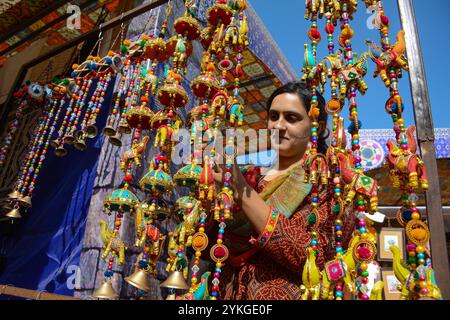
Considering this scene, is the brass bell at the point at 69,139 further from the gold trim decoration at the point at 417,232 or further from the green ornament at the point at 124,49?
the gold trim decoration at the point at 417,232

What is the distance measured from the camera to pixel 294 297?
3.67 ft

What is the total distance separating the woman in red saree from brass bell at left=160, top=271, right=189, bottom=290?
0.18 m

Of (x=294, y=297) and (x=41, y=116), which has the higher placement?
(x=41, y=116)

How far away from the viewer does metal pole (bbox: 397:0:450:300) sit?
3.33 ft

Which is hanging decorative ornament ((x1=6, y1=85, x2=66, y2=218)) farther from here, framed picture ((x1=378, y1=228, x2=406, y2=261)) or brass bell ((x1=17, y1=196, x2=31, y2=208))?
framed picture ((x1=378, y1=228, x2=406, y2=261))

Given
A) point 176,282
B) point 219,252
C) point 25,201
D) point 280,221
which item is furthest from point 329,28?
point 25,201

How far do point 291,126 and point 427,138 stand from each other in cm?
48

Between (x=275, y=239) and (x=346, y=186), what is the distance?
0.91 feet

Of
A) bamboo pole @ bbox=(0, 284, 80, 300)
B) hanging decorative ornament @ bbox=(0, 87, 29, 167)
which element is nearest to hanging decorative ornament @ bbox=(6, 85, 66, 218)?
hanging decorative ornament @ bbox=(0, 87, 29, 167)

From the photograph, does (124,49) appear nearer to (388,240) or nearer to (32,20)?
(32,20)

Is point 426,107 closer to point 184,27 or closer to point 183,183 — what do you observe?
point 183,183

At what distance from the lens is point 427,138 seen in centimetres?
118

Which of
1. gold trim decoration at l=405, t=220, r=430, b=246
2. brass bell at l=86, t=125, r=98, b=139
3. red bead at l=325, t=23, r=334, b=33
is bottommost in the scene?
gold trim decoration at l=405, t=220, r=430, b=246
